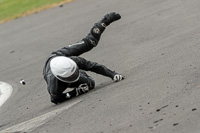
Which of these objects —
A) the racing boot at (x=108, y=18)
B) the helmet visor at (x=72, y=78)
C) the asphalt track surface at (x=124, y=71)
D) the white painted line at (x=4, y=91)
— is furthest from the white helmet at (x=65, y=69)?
the white painted line at (x=4, y=91)

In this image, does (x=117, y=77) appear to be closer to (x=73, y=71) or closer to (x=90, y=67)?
(x=90, y=67)

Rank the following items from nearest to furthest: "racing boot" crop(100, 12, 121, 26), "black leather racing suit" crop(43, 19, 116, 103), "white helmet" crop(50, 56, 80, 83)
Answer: "white helmet" crop(50, 56, 80, 83) → "black leather racing suit" crop(43, 19, 116, 103) → "racing boot" crop(100, 12, 121, 26)

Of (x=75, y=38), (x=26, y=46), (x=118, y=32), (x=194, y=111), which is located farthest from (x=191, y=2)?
(x=194, y=111)

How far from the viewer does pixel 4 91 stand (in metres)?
11.7

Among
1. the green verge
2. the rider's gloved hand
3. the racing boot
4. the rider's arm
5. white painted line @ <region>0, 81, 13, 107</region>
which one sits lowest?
the green verge

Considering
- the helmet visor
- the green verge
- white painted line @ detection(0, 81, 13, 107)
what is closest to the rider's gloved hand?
the helmet visor

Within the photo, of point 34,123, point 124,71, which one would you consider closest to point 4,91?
point 124,71

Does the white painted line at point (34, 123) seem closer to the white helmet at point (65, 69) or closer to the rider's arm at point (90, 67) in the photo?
the white helmet at point (65, 69)

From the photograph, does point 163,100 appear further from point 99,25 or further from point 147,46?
point 147,46

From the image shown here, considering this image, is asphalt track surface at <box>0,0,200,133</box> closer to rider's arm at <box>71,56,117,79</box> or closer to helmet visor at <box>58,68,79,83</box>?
rider's arm at <box>71,56,117,79</box>

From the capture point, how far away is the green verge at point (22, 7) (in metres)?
22.1

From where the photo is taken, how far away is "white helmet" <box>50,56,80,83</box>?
8.46 metres

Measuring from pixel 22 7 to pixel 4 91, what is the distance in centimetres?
1275

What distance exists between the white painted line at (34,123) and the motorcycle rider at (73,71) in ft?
1.66
